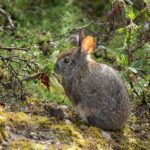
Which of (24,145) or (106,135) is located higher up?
(24,145)

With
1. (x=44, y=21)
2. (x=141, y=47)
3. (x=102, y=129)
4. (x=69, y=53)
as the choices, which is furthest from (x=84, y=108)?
(x=44, y=21)

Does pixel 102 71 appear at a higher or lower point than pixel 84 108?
higher

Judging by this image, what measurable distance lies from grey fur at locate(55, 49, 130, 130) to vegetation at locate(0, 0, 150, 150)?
126 millimetres

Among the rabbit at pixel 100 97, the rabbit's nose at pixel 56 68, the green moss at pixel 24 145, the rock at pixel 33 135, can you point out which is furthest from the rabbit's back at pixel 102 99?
the green moss at pixel 24 145

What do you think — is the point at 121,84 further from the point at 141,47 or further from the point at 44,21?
the point at 44,21

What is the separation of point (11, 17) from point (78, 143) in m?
4.64

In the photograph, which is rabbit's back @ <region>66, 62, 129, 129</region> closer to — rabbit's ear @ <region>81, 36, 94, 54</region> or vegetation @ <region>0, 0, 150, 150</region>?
vegetation @ <region>0, 0, 150, 150</region>

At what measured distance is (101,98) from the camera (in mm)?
6230

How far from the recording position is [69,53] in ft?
21.7

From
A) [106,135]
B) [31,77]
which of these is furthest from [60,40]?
[106,135]

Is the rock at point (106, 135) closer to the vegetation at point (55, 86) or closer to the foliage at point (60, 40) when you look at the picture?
the vegetation at point (55, 86)

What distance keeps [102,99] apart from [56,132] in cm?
73

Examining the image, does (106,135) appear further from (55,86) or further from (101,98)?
(55,86)

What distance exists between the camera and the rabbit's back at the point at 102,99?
6238 millimetres
